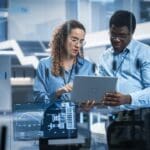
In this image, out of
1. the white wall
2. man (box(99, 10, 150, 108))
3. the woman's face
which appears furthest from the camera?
man (box(99, 10, 150, 108))

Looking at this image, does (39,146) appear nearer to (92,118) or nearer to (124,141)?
(92,118)

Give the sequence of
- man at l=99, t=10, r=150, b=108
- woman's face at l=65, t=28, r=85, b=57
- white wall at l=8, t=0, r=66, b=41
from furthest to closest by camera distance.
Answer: man at l=99, t=10, r=150, b=108, woman's face at l=65, t=28, r=85, b=57, white wall at l=8, t=0, r=66, b=41

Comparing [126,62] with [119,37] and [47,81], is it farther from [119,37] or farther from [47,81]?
[47,81]

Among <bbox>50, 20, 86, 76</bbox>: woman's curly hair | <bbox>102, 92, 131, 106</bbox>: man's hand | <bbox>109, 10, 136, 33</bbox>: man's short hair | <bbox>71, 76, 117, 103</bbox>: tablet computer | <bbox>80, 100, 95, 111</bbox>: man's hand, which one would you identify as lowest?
<bbox>80, 100, 95, 111</bbox>: man's hand

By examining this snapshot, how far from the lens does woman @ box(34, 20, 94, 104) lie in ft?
7.38

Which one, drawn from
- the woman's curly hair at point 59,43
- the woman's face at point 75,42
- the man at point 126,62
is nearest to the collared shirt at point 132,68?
the man at point 126,62

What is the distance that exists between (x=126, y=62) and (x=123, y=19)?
1.10 ft

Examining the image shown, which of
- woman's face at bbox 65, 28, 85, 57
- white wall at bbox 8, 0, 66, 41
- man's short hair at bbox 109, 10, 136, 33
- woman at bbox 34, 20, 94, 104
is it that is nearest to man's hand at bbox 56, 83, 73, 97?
woman at bbox 34, 20, 94, 104

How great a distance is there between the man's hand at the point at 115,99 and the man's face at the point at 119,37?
345 mm

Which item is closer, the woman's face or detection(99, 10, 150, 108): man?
the woman's face

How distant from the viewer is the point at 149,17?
2443mm

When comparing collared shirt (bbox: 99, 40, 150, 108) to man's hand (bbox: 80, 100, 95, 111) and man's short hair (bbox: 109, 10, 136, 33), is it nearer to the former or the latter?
man's short hair (bbox: 109, 10, 136, 33)

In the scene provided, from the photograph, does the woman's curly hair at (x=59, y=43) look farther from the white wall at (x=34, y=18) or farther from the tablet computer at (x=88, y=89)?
the tablet computer at (x=88, y=89)

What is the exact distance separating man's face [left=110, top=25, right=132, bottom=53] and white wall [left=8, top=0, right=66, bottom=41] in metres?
0.42
